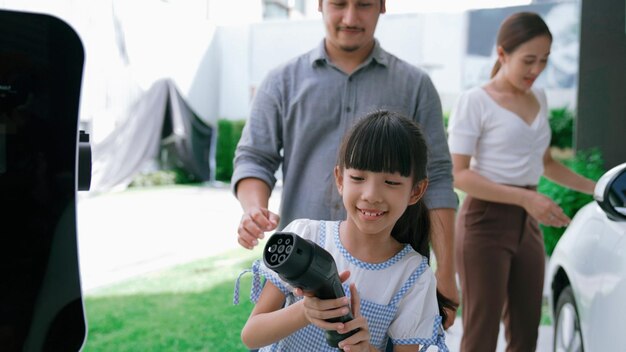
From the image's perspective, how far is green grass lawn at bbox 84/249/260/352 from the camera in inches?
183

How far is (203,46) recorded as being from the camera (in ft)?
64.0

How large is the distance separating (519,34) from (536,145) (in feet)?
1.52

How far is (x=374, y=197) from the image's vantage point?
1462 mm

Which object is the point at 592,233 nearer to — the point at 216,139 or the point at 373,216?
the point at 373,216

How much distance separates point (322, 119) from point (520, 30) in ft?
3.56

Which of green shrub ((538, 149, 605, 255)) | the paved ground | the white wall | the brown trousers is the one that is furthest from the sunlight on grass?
the white wall

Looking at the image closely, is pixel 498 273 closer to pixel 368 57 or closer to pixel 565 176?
pixel 565 176

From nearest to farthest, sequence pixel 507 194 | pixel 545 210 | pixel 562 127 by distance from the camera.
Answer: pixel 545 210 < pixel 507 194 < pixel 562 127

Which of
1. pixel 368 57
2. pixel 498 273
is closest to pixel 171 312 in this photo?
pixel 498 273

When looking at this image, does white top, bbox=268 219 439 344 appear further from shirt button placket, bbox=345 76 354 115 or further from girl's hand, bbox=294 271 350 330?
shirt button placket, bbox=345 76 354 115

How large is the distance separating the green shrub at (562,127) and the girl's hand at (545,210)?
10352mm

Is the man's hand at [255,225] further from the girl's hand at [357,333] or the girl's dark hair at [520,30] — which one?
the girl's dark hair at [520,30]

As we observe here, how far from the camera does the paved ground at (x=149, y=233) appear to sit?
6.79m

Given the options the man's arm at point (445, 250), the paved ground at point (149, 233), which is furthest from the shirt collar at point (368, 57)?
the paved ground at point (149, 233)
